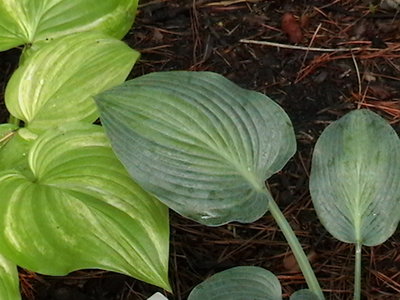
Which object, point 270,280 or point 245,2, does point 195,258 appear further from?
point 245,2

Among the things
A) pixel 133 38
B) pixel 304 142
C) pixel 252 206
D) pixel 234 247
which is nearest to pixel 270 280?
pixel 252 206

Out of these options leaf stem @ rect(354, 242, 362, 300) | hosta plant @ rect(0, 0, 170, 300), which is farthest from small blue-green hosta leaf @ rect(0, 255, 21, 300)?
leaf stem @ rect(354, 242, 362, 300)

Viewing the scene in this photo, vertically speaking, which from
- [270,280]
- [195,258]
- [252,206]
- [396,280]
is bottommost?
[396,280]

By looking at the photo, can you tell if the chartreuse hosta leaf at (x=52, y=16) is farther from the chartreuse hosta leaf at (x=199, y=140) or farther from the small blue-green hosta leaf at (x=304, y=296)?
the small blue-green hosta leaf at (x=304, y=296)

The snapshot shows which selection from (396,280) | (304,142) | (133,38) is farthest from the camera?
(133,38)

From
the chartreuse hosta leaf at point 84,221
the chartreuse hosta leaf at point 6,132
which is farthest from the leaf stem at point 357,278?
the chartreuse hosta leaf at point 6,132

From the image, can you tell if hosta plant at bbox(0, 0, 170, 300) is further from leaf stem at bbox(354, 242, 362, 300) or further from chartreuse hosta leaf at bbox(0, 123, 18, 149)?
leaf stem at bbox(354, 242, 362, 300)

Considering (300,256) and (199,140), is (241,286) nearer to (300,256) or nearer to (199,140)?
(300,256)

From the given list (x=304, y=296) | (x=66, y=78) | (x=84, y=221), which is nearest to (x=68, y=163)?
(x=84, y=221)
